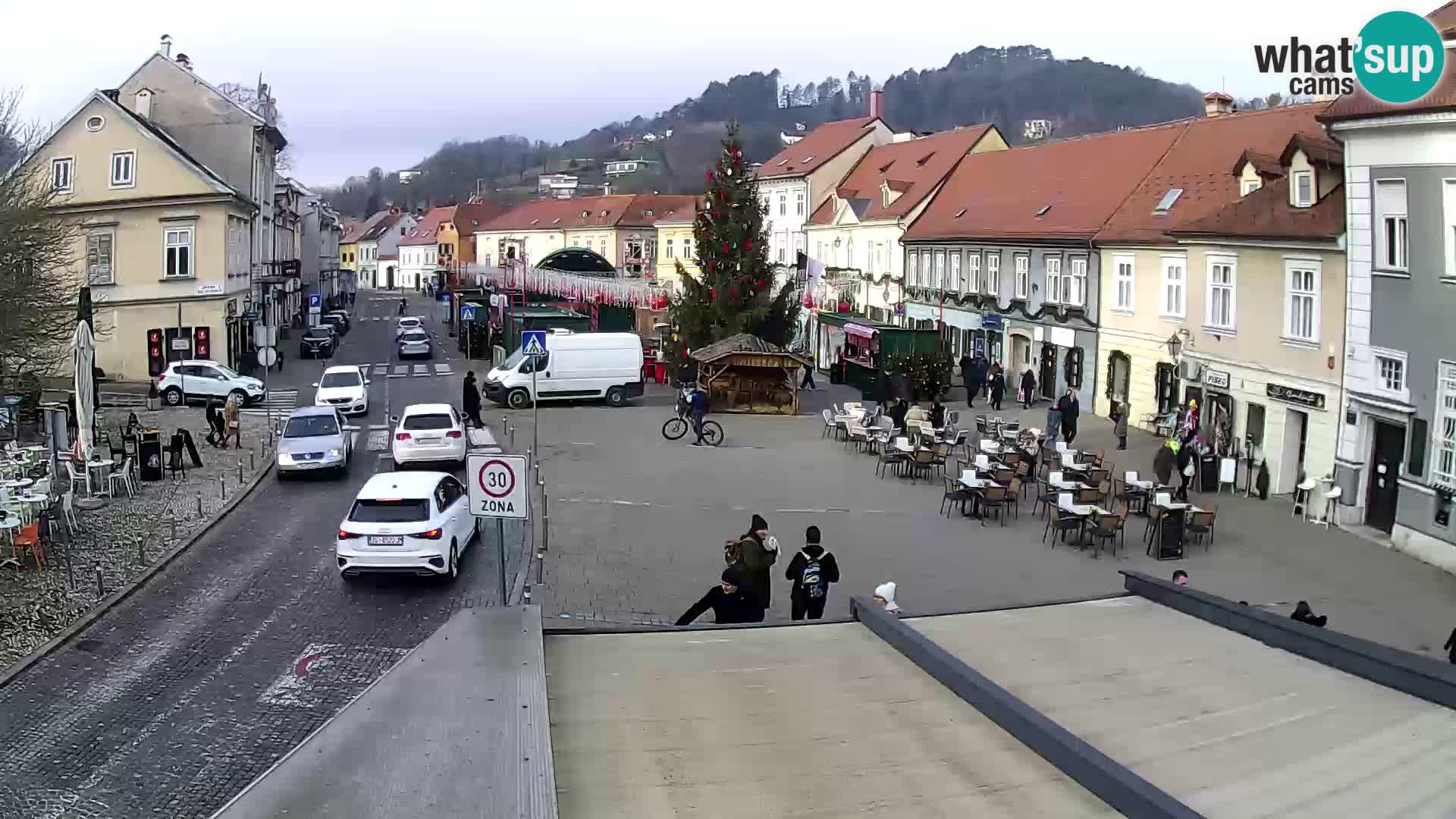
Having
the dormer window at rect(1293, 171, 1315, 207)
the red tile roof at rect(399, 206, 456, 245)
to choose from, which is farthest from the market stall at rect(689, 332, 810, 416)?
the red tile roof at rect(399, 206, 456, 245)

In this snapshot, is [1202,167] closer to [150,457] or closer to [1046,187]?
[1046,187]

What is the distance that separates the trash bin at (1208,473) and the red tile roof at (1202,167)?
324 inches

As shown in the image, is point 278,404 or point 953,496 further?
point 278,404

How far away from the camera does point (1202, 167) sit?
36250 millimetres

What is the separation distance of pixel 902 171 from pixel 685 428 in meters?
32.1

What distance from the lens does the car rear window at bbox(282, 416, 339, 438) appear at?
27.3 m

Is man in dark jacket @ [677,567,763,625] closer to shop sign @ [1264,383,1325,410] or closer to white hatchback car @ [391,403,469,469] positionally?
white hatchback car @ [391,403,469,469]

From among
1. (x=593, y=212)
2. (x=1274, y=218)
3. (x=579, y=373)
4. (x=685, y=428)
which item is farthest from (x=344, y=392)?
(x=593, y=212)

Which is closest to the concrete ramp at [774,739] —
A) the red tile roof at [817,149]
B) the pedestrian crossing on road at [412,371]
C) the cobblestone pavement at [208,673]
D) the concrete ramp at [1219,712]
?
the concrete ramp at [1219,712]

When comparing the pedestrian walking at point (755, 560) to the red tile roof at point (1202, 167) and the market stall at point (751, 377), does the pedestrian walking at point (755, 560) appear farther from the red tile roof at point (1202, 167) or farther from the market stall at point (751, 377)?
the market stall at point (751, 377)

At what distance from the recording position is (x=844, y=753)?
656 centimetres

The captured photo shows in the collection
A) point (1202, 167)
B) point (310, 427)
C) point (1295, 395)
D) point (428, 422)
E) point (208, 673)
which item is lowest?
point (208, 673)

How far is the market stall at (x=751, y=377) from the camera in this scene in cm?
3888

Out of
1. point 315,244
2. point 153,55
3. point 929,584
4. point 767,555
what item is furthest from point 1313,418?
point 315,244
